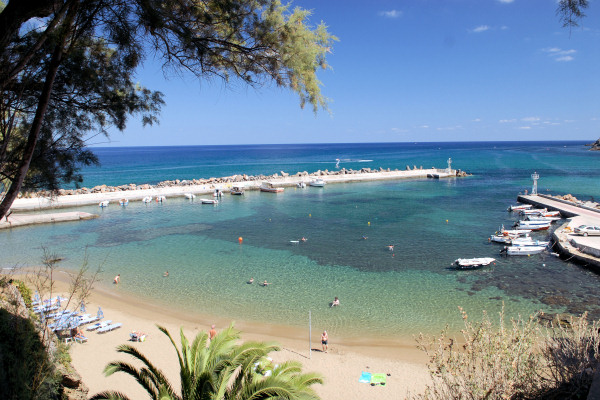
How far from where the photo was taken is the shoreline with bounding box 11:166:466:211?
45.1 m

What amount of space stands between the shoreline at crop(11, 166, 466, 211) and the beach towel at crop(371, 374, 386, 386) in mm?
38522

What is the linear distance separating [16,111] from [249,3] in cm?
423

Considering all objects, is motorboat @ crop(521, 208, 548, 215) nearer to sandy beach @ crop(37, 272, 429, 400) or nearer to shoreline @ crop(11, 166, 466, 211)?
sandy beach @ crop(37, 272, 429, 400)

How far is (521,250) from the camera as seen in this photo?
25.2 meters

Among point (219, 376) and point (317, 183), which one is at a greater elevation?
point (317, 183)

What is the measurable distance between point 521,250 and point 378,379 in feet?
60.7

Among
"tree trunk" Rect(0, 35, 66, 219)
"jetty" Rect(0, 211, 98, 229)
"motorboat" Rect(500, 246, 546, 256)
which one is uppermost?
"tree trunk" Rect(0, 35, 66, 219)

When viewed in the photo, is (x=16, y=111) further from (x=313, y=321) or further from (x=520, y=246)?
(x=520, y=246)

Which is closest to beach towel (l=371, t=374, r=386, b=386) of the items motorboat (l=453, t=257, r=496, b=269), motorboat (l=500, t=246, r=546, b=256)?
motorboat (l=453, t=257, r=496, b=269)

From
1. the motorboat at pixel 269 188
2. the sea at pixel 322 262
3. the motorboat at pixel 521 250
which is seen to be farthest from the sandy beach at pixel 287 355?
the motorboat at pixel 269 188

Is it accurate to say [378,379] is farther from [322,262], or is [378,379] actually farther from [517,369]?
[322,262]

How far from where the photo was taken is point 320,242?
94.4 feet

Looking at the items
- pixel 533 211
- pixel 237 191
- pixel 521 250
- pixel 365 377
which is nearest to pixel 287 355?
pixel 365 377

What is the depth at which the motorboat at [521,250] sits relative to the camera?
2509 centimetres
